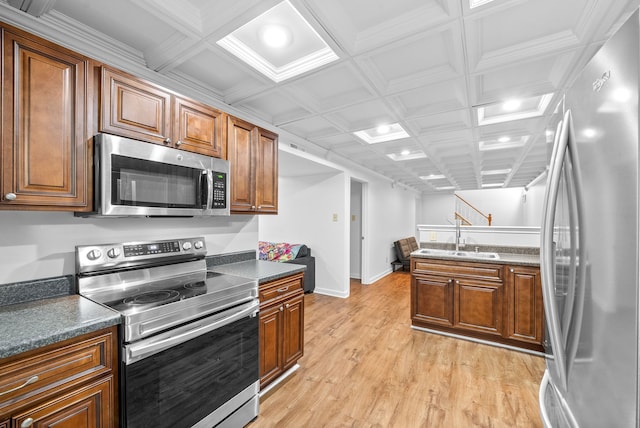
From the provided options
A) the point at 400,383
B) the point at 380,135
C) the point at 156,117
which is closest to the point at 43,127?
the point at 156,117

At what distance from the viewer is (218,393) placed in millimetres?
1628

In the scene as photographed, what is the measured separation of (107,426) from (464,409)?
2.15 metres

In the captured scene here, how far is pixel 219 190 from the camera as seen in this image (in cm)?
200

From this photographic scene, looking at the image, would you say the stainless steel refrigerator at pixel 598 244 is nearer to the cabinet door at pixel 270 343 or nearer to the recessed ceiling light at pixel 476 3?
the recessed ceiling light at pixel 476 3

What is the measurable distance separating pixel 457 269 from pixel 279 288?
209 centimetres

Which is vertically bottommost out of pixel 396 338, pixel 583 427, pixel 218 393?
pixel 396 338

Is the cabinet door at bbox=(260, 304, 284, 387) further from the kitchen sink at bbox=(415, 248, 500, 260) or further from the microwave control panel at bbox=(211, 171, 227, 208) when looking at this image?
the kitchen sink at bbox=(415, 248, 500, 260)

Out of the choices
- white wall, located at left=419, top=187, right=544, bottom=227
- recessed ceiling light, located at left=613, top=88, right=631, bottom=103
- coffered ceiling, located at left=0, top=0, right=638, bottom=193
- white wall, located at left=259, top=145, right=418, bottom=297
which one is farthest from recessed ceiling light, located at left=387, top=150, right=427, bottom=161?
white wall, located at left=419, top=187, right=544, bottom=227

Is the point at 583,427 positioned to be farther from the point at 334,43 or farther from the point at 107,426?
the point at 334,43

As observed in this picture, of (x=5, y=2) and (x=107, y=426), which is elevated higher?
(x=5, y=2)

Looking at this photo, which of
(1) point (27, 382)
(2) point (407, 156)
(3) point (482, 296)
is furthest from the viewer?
(2) point (407, 156)

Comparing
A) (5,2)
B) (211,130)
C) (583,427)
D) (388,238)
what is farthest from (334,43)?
(388,238)

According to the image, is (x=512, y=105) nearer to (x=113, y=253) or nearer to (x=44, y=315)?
(x=113, y=253)

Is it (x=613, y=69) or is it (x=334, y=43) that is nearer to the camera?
(x=613, y=69)
